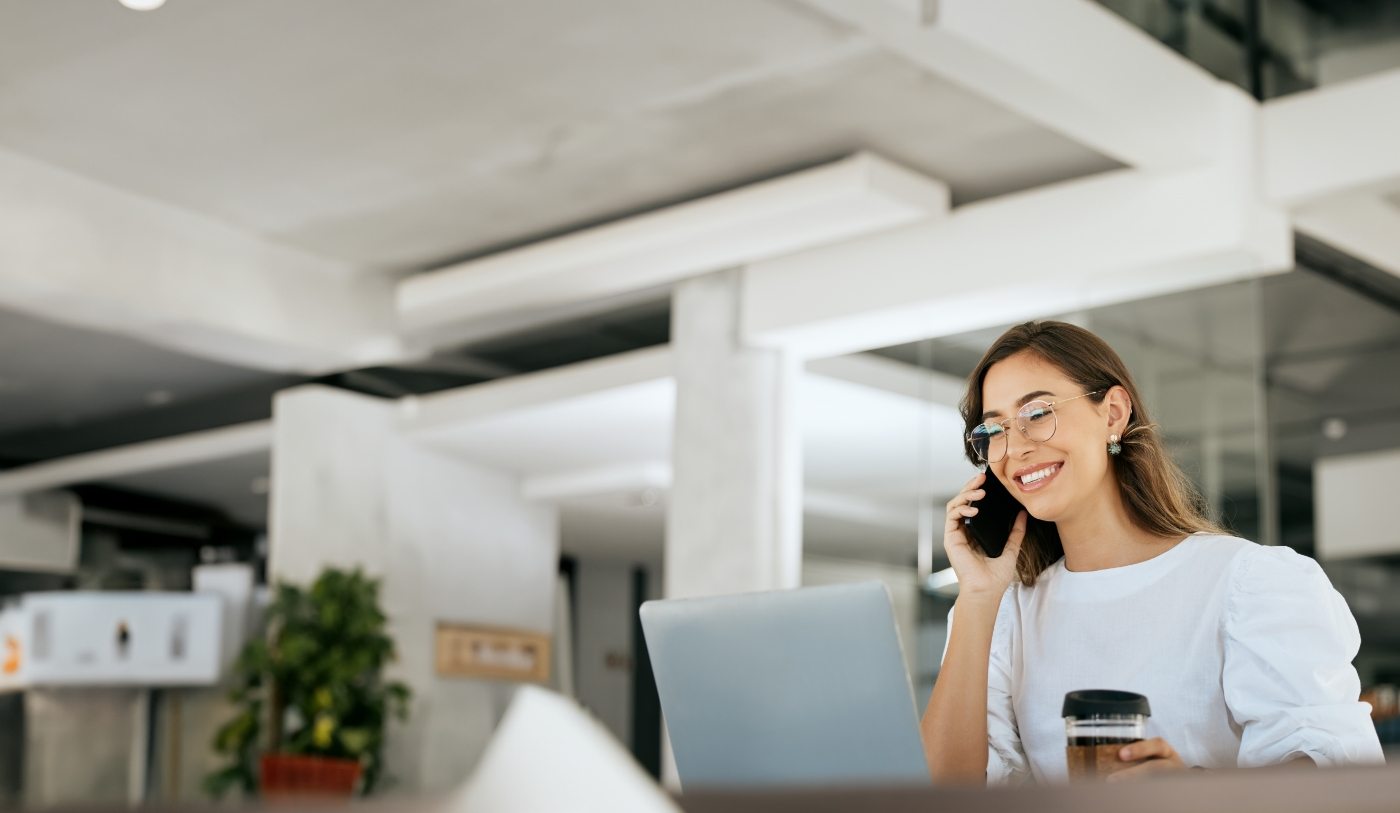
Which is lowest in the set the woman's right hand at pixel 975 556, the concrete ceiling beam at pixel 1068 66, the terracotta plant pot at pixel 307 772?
the terracotta plant pot at pixel 307 772

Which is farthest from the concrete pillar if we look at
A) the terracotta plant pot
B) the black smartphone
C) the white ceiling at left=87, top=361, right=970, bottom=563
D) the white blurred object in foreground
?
the white blurred object in foreground

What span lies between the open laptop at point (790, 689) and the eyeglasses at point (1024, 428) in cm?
65

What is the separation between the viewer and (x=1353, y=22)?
5.61 meters

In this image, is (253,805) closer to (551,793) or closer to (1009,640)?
(551,793)

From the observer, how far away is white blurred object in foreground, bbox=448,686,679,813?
0.76 m

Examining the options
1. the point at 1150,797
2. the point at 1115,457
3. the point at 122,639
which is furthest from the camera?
the point at 122,639

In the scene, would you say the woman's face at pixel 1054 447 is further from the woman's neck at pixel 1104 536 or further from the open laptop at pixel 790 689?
the open laptop at pixel 790 689

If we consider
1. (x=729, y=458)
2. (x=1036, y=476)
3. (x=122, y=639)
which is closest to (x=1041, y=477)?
(x=1036, y=476)

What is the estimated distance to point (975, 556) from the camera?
2.33 metres

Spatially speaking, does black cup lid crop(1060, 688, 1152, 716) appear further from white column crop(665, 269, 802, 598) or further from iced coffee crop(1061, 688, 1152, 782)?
white column crop(665, 269, 802, 598)

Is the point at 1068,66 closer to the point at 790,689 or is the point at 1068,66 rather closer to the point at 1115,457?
the point at 1115,457

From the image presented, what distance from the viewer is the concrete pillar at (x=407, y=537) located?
8508mm

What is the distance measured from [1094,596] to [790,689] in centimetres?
71

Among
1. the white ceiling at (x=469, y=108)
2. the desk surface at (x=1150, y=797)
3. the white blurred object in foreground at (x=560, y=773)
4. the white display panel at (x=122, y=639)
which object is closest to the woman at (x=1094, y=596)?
the desk surface at (x=1150, y=797)
